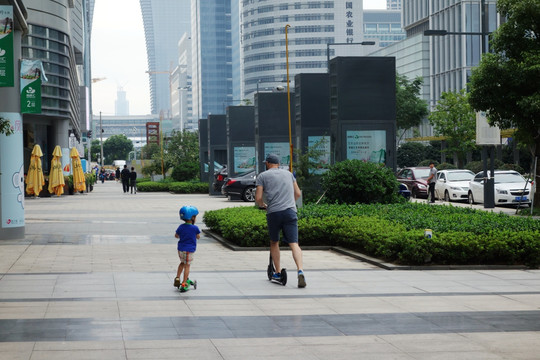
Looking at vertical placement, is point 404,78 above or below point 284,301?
above

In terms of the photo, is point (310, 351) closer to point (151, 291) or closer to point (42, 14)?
point (151, 291)

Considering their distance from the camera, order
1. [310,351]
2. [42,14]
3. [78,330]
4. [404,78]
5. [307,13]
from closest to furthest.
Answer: [310,351], [78,330], [42,14], [404,78], [307,13]

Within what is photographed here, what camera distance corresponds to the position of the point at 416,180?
4078cm

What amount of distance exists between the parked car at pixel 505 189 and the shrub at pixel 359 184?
982 cm

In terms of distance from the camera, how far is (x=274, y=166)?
36.8 feet

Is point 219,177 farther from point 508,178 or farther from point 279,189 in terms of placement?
point 279,189

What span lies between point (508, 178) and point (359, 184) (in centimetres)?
1422

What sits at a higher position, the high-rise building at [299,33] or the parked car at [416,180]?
the high-rise building at [299,33]

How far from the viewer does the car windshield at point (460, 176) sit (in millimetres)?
37750

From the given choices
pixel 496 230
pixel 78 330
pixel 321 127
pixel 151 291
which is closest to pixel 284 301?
pixel 151 291

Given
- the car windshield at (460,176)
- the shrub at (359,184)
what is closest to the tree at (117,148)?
the car windshield at (460,176)

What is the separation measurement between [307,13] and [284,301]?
18636 cm

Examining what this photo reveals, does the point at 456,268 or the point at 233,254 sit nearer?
the point at 456,268

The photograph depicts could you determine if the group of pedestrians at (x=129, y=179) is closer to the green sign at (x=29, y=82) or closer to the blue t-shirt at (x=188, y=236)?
the green sign at (x=29, y=82)
